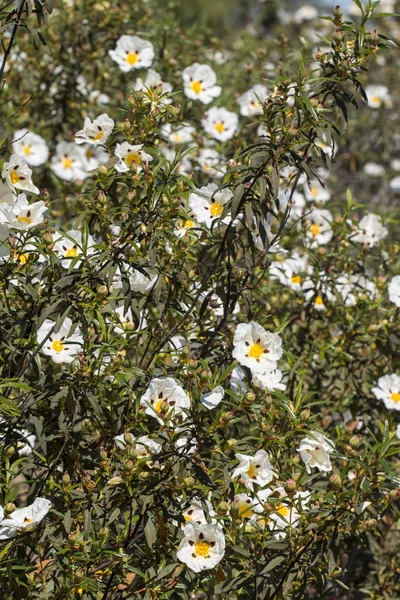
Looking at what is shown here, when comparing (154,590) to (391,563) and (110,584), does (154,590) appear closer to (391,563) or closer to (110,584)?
(110,584)

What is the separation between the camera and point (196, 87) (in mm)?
4027

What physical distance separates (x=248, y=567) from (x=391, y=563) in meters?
1.24

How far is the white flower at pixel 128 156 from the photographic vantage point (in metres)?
2.52

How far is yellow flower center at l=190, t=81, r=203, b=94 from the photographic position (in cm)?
402

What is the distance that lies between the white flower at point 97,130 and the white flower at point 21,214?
15.4 inches

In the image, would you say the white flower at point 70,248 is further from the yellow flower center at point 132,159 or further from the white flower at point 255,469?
the white flower at point 255,469

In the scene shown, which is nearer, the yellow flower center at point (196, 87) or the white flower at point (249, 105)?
the yellow flower center at point (196, 87)

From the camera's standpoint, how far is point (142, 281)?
8.45ft

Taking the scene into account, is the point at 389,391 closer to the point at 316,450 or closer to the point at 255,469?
the point at 316,450

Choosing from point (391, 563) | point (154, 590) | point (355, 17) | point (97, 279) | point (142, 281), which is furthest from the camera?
point (355, 17)

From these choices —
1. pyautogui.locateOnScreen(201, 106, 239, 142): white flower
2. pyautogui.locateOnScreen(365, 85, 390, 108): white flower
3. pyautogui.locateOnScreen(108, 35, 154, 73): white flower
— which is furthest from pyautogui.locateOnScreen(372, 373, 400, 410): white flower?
pyautogui.locateOnScreen(365, 85, 390, 108): white flower

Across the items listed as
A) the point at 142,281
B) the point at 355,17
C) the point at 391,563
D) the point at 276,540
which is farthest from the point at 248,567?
the point at 355,17

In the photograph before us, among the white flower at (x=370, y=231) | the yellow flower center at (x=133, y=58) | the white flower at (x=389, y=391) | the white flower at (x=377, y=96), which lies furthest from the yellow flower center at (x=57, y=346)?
the white flower at (x=377, y=96)

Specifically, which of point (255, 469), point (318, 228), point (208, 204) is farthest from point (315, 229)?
point (255, 469)
